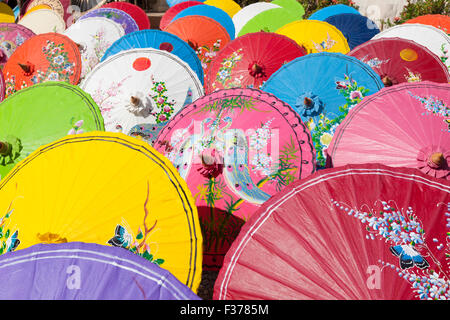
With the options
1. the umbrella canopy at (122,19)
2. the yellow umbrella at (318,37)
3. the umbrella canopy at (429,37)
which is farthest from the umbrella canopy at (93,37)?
the umbrella canopy at (429,37)

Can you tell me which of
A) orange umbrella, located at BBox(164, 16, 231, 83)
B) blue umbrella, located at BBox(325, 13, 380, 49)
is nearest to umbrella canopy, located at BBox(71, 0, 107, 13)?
orange umbrella, located at BBox(164, 16, 231, 83)

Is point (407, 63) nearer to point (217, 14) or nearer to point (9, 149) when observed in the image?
point (9, 149)

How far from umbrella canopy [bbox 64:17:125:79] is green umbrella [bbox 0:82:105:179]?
8.29 ft

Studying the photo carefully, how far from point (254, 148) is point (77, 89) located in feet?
5.80

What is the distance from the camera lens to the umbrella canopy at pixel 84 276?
3.89ft

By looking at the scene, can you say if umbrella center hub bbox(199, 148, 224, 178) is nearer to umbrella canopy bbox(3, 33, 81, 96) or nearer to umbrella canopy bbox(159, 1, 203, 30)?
umbrella canopy bbox(3, 33, 81, 96)

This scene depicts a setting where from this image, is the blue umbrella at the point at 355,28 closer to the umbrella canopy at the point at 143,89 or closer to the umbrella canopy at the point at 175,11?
the umbrella canopy at the point at 175,11

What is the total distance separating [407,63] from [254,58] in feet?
5.59

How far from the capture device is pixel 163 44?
4.53 meters

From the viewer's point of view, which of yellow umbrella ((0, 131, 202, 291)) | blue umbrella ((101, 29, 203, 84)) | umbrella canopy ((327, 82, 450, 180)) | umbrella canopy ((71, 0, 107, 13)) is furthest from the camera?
umbrella canopy ((71, 0, 107, 13))

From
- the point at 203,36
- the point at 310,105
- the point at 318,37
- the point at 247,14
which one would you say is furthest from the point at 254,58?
the point at 247,14

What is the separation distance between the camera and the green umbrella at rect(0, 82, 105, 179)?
271cm

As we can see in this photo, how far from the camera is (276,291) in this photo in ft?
4.55

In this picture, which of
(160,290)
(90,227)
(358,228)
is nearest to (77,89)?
(90,227)
